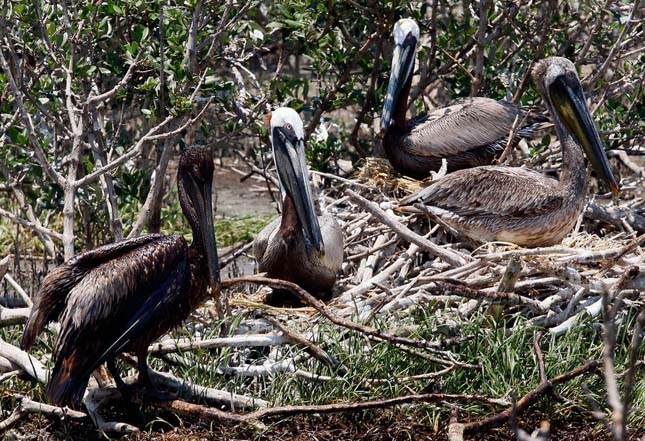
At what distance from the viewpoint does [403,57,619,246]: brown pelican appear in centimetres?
599

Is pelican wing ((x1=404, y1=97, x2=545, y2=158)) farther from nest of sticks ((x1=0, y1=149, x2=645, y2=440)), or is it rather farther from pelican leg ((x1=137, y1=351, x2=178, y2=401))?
pelican leg ((x1=137, y1=351, x2=178, y2=401))

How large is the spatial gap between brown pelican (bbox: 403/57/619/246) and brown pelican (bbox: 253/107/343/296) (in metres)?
0.71

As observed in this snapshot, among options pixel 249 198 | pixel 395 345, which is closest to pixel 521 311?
pixel 395 345

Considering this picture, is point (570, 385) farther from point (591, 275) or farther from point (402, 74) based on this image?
point (402, 74)

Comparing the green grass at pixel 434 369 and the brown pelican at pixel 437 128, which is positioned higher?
the brown pelican at pixel 437 128

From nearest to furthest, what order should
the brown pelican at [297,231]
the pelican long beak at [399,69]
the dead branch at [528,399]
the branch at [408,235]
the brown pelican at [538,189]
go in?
the dead branch at [528,399] < the branch at [408,235] < the brown pelican at [297,231] < the brown pelican at [538,189] < the pelican long beak at [399,69]

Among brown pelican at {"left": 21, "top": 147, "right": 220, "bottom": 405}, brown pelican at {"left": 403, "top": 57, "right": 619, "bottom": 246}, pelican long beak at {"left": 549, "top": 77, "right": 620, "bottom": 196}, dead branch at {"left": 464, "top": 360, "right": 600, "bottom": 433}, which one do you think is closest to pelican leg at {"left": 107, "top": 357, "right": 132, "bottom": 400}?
brown pelican at {"left": 21, "top": 147, "right": 220, "bottom": 405}

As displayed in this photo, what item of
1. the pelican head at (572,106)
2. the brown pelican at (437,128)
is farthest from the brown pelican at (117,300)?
the pelican head at (572,106)

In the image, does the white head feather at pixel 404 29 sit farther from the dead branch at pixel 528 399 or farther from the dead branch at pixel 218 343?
the dead branch at pixel 528 399

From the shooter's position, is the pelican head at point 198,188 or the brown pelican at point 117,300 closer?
the brown pelican at point 117,300

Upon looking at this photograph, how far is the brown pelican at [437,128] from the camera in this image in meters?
6.83

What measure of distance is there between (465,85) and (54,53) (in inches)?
120

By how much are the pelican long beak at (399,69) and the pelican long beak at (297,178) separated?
1.07 m

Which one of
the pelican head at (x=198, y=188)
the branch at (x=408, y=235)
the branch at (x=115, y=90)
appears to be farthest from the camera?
the branch at (x=408, y=235)
